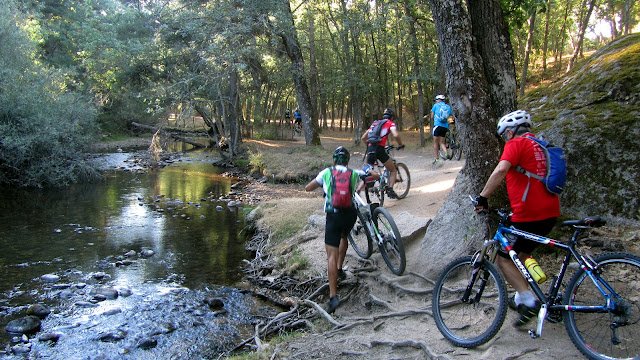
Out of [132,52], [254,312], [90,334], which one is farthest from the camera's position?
[132,52]

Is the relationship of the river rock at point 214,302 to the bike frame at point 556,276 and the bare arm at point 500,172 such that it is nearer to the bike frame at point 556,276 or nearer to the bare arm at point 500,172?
the bike frame at point 556,276

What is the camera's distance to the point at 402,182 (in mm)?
9258

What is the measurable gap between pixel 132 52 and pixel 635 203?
25.3 meters

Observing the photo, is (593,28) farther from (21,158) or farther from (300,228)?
(21,158)

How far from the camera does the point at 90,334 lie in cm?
615

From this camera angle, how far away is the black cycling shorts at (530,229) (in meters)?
3.70

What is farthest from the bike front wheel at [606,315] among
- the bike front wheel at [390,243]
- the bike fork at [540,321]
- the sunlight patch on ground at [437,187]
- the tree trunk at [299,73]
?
the tree trunk at [299,73]

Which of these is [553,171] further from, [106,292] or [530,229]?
[106,292]

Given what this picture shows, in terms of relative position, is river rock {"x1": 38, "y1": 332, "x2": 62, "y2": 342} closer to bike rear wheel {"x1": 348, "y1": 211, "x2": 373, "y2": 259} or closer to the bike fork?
bike rear wheel {"x1": 348, "y1": 211, "x2": 373, "y2": 259}

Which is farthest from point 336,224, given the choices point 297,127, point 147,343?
point 297,127

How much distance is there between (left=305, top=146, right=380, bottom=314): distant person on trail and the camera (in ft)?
18.0

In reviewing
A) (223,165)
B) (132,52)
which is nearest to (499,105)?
(223,165)

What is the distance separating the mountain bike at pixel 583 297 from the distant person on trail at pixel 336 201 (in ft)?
5.72

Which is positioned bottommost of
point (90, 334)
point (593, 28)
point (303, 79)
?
point (90, 334)
